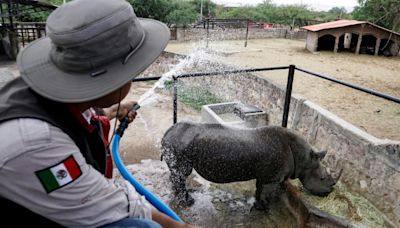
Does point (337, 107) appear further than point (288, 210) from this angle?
Yes

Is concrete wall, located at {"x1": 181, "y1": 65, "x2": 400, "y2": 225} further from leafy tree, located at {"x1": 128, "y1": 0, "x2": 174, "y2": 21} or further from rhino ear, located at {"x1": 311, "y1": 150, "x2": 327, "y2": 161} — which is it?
leafy tree, located at {"x1": 128, "y1": 0, "x2": 174, "y2": 21}

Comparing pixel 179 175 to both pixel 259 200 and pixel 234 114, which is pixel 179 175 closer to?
pixel 259 200

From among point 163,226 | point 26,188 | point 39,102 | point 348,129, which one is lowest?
point 348,129

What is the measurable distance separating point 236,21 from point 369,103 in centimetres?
1785

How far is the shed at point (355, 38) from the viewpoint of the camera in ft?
48.8

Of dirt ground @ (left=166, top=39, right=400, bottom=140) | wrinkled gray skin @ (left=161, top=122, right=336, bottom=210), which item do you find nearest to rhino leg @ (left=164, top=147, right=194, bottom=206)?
wrinkled gray skin @ (left=161, top=122, right=336, bottom=210)

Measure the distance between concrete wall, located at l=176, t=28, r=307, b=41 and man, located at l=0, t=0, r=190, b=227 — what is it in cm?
1810

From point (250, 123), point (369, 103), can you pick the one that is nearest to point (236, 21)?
point (369, 103)

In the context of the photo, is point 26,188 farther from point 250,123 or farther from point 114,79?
point 250,123

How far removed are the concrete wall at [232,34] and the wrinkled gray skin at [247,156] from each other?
52.7ft

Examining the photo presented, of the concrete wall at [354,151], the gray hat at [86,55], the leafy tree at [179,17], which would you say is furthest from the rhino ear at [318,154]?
the leafy tree at [179,17]

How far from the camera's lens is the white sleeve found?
0.86 meters

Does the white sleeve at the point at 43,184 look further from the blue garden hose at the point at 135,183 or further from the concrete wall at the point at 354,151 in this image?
the concrete wall at the point at 354,151

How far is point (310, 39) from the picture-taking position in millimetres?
16422
